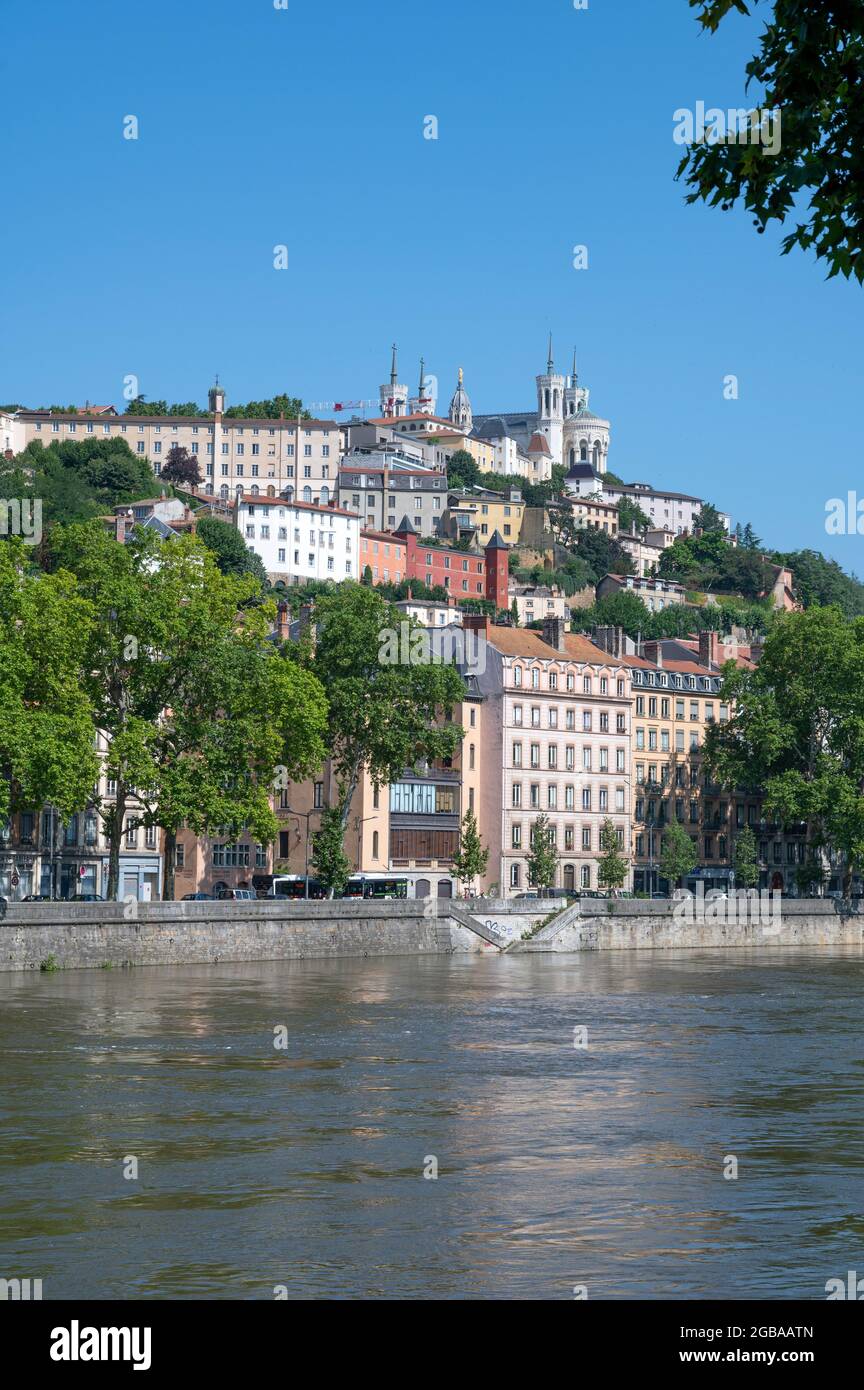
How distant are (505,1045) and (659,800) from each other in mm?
74250

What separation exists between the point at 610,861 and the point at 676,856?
7.60 meters

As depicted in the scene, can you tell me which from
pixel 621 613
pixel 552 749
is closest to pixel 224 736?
pixel 552 749

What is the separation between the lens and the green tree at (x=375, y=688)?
79.6 m

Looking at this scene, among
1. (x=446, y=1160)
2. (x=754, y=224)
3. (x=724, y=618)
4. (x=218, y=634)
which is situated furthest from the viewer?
(x=724, y=618)

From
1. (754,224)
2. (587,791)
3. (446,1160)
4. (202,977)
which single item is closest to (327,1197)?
(446,1160)

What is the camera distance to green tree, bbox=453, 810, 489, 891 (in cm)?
9144

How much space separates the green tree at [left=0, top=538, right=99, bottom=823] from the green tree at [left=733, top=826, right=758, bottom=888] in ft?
175

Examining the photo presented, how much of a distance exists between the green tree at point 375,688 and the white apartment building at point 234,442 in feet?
382

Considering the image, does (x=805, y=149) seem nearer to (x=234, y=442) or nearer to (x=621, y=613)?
(x=621, y=613)

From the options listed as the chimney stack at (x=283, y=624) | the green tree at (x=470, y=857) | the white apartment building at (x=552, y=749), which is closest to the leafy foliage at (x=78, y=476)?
the chimney stack at (x=283, y=624)

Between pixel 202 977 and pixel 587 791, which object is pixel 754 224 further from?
pixel 587 791

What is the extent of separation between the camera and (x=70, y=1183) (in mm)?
22672

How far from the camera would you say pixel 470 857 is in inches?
3612

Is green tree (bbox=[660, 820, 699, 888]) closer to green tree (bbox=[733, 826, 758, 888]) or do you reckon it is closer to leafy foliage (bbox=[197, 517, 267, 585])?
green tree (bbox=[733, 826, 758, 888])
